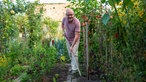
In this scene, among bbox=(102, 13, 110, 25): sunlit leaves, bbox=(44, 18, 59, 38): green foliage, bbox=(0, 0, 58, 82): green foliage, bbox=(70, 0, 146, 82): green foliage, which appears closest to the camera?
bbox=(102, 13, 110, 25): sunlit leaves

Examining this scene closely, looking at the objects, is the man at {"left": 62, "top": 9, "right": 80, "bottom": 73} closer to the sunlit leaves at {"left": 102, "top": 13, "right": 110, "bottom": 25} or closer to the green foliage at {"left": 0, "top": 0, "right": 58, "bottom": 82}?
the green foliage at {"left": 0, "top": 0, "right": 58, "bottom": 82}

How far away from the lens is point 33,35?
418 inches

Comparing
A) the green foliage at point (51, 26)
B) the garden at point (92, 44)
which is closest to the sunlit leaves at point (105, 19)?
the garden at point (92, 44)

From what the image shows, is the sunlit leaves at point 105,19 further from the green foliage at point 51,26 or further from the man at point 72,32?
the green foliage at point 51,26

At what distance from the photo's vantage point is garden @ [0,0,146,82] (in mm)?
3447

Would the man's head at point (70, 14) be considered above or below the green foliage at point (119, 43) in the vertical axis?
above

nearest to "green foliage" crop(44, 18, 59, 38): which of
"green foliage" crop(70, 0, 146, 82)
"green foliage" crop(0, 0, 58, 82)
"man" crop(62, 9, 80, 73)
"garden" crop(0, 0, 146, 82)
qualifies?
"green foliage" crop(0, 0, 58, 82)

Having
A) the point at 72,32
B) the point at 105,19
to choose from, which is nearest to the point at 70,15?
the point at 72,32

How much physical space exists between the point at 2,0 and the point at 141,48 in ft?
18.0

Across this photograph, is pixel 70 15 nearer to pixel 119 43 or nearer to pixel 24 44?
pixel 119 43

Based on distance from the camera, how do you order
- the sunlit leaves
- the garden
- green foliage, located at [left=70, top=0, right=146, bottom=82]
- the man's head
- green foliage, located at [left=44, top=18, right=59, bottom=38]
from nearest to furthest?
the sunlit leaves
green foliage, located at [left=70, top=0, right=146, bottom=82]
the garden
the man's head
green foliage, located at [left=44, top=18, right=59, bottom=38]

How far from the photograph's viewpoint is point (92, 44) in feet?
22.3

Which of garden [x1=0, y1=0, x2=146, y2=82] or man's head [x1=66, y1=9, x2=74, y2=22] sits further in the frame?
man's head [x1=66, y1=9, x2=74, y2=22]

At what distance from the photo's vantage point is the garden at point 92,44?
3447mm
